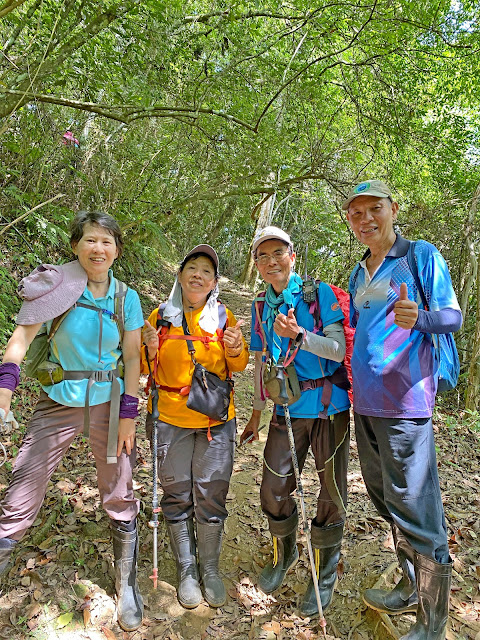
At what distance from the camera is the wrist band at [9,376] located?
2330mm

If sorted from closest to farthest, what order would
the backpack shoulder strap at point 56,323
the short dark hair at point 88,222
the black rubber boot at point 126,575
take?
the backpack shoulder strap at point 56,323 → the short dark hair at point 88,222 → the black rubber boot at point 126,575

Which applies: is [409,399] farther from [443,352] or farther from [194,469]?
[194,469]

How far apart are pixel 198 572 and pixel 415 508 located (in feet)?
6.17

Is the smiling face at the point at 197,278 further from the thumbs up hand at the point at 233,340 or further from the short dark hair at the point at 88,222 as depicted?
the short dark hair at the point at 88,222

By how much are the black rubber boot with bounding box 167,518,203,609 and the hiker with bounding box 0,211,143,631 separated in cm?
33

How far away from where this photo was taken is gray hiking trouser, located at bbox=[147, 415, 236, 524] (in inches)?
123

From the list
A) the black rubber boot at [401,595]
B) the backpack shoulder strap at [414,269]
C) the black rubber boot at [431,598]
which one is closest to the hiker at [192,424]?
the black rubber boot at [401,595]

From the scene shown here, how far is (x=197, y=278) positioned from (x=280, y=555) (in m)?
2.35

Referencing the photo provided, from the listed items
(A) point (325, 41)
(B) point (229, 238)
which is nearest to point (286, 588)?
(A) point (325, 41)

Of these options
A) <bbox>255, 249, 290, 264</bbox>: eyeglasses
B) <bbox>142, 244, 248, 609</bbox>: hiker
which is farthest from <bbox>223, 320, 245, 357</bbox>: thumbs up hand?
<bbox>255, 249, 290, 264</bbox>: eyeglasses

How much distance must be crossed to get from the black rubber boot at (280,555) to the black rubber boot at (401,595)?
2.17 feet

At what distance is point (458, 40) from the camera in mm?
6426

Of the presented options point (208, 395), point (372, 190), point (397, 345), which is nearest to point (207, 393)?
point (208, 395)

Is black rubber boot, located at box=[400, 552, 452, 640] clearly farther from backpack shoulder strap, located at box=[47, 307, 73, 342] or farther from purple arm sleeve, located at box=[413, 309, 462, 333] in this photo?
backpack shoulder strap, located at box=[47, 307, 73, 342]
